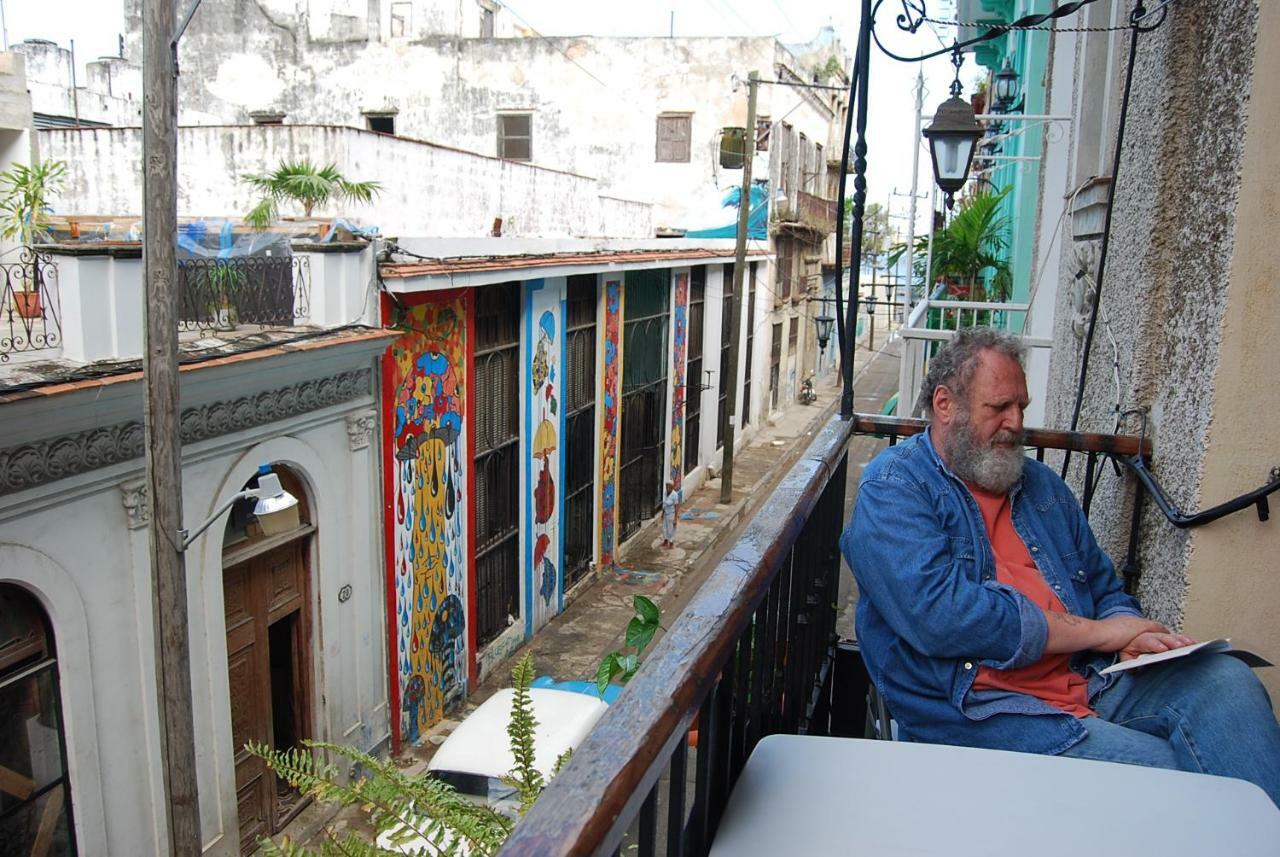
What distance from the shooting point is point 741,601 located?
158 centimetres

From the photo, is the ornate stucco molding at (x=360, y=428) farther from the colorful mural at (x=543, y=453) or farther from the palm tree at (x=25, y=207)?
the colorful mural at (x=543, y=453)

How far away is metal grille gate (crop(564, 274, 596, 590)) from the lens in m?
13.3

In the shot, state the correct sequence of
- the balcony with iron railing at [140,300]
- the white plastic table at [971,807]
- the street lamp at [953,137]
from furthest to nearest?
the street lamp at [953,137] < the balcony with iron railing at [140,300] < the white plastic table at [971,807]

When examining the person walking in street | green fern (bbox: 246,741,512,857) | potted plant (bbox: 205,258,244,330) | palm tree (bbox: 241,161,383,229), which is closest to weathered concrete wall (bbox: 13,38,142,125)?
palm tree (bbox: 241,161,383,229)

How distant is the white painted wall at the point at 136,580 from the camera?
575 centimetres

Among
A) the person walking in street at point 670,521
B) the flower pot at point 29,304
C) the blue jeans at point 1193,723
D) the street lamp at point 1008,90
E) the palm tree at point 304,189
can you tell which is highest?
the street lamp at point 1008,90

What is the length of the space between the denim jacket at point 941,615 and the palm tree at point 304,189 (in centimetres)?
812

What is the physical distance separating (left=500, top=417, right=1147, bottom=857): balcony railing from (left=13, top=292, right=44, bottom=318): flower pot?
5.34 metres

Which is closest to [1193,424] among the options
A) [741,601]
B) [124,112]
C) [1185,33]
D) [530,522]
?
[1185,33]

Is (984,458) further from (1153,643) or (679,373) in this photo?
(679,373)

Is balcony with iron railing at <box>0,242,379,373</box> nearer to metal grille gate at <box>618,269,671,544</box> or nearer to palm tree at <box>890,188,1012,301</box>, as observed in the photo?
palm tree at <box>890,188,1012,301</box>

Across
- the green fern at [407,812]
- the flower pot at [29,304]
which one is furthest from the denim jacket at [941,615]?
the flower pot at [29,304]

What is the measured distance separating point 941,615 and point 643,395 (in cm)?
Answer: 1421

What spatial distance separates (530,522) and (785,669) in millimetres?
9929
